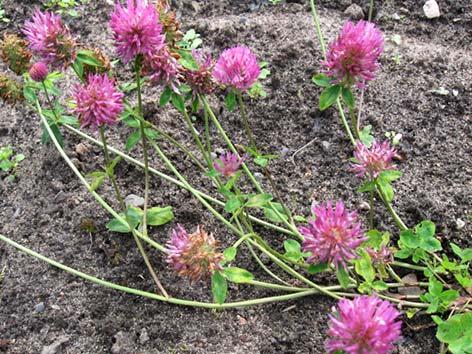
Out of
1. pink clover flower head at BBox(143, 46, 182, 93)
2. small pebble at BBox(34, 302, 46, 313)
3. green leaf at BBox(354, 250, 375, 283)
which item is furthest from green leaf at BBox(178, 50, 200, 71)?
small pebble at BBox(34, 302, 46, 313)

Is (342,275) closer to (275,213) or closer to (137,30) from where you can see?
(275,213)

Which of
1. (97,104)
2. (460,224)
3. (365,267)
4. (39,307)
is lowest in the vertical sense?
(39,307)

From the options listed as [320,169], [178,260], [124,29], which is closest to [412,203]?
[320,169]

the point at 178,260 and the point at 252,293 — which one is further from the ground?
the point at 178,260

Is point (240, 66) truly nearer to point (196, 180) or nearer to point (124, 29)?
point (124, 29)

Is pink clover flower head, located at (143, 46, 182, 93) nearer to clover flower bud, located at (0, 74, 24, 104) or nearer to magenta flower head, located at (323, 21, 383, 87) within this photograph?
magenta flower head, located at (323, 21, 383, 87)

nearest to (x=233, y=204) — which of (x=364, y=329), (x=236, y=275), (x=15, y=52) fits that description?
(x=236, y=275)
